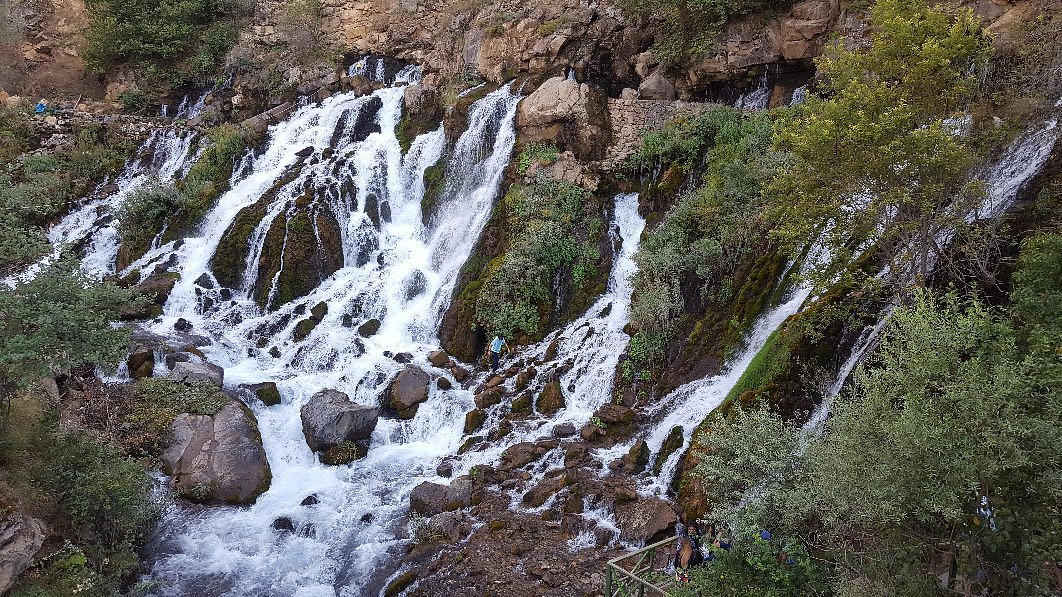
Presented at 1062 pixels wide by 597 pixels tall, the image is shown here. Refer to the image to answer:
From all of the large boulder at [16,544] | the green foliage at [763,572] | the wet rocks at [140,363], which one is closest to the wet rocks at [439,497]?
the green foliage at [763,572]

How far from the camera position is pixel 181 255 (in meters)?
23.3

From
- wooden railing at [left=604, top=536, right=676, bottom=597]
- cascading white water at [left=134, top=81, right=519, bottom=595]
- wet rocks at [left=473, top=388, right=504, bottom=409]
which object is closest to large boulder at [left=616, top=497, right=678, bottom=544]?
wooden railing at [left=604, top=536, right=676, bottom=597]

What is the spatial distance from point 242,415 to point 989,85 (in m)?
19.0

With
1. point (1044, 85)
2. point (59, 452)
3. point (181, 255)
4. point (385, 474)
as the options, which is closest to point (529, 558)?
point (385, 474)

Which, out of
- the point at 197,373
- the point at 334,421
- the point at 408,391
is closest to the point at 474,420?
the point at 408,391

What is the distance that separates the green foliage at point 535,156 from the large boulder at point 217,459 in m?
12.9

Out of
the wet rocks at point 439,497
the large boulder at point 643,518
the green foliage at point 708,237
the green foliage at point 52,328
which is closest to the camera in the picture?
the green foliage at point 52,328

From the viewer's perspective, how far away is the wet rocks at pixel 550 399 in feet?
53.5

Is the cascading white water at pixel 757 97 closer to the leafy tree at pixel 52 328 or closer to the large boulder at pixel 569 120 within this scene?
the large boulder at pixel 569 120

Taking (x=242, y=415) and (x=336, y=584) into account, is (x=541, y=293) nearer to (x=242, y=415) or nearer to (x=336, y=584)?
(x=242, y=415)

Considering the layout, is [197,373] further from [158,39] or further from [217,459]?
[158,39]

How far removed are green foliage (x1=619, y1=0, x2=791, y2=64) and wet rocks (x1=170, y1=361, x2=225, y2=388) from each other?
19884 millimetres

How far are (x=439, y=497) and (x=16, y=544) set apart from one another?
748cm

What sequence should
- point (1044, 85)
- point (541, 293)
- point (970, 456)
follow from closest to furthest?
point (970, 456) → point (1044, 85) → point (541, 293)
